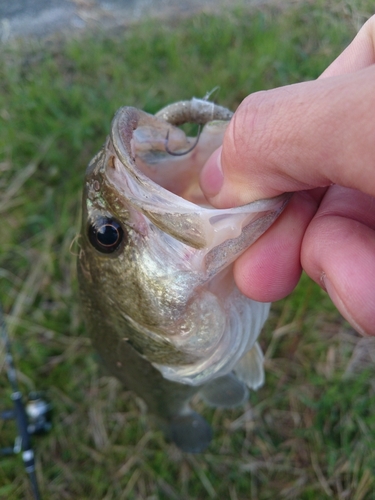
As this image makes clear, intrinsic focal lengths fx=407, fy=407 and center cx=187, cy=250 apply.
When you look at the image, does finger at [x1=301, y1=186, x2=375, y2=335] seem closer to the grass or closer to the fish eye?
the fish eye

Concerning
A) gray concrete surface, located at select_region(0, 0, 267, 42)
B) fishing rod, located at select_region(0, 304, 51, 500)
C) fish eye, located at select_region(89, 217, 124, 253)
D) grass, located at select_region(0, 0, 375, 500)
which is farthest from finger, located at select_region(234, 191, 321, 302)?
gray concrete surface, located at select_region(0, 0, 267, 42)

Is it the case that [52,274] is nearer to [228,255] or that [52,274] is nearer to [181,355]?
[181,355]

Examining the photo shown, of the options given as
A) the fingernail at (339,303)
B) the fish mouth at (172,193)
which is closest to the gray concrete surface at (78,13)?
the fish mouth at (172,193)

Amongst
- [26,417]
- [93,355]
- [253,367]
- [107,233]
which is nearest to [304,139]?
[107,233]

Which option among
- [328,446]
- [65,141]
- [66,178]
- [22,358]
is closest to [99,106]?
[65,141]

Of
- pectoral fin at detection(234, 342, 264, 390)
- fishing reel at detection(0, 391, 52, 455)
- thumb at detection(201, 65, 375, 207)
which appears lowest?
fishing reel at detection(0, 391, 52, 455)
